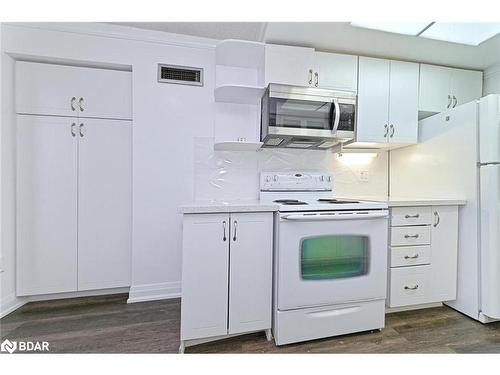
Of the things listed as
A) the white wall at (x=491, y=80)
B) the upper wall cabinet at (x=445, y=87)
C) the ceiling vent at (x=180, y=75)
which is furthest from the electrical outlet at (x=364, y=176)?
the ceiling vent at (x=180, y=75)

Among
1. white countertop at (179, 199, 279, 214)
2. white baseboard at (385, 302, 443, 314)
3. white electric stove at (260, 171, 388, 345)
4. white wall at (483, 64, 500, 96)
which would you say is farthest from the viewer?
white wall at (483, 64, 500, 96)

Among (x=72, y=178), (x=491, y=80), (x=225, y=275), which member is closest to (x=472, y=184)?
(x=491, y=80)

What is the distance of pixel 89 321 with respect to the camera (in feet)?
5.81

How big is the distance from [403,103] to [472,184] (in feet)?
2.91

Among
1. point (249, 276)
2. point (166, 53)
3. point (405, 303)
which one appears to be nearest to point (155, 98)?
point (166, 53)

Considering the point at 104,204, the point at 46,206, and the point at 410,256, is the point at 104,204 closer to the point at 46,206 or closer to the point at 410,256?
the point at 46,206

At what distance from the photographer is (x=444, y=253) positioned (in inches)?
76.3

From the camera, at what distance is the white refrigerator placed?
172 centimetres

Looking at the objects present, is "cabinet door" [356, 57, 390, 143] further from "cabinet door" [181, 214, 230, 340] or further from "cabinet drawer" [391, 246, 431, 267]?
"cabinet door" [181, 214, 230, 340]

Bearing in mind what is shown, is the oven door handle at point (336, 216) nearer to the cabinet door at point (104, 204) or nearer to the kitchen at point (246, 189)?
the kitchen at point (246, 189)

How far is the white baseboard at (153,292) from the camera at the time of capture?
6.86 ft

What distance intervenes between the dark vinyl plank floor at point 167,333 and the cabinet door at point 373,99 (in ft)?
4.97

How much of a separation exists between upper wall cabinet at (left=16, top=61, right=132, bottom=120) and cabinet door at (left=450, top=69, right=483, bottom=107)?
3.09m

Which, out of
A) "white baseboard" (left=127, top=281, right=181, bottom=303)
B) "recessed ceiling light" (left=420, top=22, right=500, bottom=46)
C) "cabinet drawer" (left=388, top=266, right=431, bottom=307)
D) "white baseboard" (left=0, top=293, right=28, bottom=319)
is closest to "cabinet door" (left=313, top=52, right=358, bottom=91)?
"recessed ceiling light" (left=420, top=22, right=500, bottom=46)
